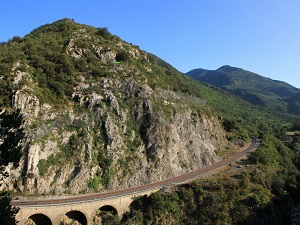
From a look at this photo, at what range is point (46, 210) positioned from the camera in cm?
4009

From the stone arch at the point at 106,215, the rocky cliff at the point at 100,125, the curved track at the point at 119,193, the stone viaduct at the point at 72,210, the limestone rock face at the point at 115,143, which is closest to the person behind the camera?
the stone viaduct at the point at 72,210

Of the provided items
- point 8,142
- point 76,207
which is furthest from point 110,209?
point 8,142

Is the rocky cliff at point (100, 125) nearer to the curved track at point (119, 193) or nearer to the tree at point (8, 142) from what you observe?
the curved track at point (119, 193)

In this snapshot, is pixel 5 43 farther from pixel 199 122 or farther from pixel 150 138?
pixel 199 122

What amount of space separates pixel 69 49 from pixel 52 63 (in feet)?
35.8

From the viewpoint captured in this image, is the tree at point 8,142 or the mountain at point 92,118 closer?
the tree at point 8,142

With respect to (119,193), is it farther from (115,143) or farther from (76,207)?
(115,143)

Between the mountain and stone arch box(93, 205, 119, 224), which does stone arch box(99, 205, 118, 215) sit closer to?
stone arch box(93, 205, 119, 224)

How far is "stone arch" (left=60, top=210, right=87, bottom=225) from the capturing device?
139ft

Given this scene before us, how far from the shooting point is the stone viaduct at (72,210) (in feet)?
128

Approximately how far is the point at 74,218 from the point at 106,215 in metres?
5.62

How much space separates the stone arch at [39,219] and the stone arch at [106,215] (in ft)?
Answer: 25.9

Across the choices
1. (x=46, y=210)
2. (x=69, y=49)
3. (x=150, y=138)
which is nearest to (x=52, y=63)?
(x=69, y=49)

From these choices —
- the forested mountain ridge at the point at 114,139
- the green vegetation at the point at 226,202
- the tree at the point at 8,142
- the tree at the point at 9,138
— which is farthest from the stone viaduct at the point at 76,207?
the tree at the point at 9,138
